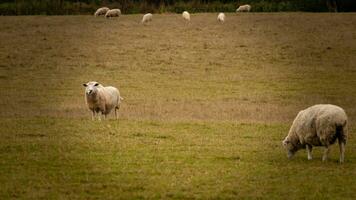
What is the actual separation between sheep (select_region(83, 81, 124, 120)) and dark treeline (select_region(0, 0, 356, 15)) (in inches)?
1486

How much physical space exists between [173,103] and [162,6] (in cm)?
3604

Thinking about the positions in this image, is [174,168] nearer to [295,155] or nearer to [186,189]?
[186,189]

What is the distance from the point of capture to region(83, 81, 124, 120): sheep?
72.8ft

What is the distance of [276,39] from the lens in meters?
45.5

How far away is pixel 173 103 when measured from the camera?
27.7 meters

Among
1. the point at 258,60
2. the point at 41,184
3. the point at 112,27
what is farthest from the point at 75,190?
the point at 112,27

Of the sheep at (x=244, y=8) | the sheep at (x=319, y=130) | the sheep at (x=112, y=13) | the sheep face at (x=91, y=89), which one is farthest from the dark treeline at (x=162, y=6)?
the sheep at (x=319, y=130)

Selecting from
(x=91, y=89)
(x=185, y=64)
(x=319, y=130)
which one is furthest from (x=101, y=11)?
(x=319, y=130)

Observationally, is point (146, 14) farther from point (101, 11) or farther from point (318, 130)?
point (318, 130)

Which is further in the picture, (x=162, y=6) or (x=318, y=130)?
(x=162, y=6)

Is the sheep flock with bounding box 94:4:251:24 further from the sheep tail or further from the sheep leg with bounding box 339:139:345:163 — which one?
the sheep tail

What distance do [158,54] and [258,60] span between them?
202 inches

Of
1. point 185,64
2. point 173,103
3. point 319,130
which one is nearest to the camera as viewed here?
point 319,130

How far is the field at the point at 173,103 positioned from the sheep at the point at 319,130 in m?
0.35
